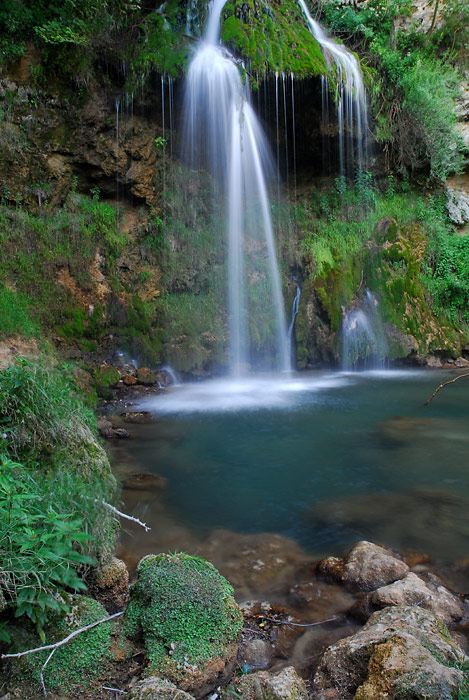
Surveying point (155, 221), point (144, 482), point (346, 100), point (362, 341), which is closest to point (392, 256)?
point (362, 341)

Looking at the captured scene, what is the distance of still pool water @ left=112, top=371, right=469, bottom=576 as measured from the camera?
411 cm

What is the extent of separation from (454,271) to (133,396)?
1023cm

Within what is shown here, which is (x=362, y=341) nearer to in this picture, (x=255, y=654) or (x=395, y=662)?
(x=255, y=654)

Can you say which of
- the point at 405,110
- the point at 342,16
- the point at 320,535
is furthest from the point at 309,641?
the point at 342,16

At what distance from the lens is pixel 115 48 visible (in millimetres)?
11148

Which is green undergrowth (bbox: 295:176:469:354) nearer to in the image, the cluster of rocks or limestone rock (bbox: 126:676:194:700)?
the cluster of rocks

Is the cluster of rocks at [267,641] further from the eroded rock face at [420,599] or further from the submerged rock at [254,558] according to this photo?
the submerged rock at [254,558]

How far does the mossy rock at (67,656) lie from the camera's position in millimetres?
1980

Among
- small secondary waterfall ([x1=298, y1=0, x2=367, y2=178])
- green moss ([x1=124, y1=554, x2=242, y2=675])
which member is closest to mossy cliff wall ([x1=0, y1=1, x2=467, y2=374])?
small secondary waterfall ([x1=298, y1=0, x2=367, y2=178])

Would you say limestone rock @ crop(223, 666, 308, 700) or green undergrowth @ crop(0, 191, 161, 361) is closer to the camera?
limestone rock @ crop(223, 666, 308, 700)

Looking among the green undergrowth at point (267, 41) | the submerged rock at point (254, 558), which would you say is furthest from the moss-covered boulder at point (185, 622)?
the green undergrowth at point (267, 41)

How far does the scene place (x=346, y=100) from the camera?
12.8 meters

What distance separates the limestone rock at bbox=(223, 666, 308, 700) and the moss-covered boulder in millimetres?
137

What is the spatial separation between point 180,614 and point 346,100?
13.8m
